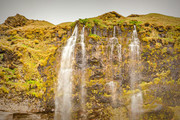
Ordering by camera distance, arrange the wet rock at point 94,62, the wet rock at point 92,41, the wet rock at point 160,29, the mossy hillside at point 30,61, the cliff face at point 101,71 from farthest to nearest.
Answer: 1. the wet rock at point 160,29
2. the wet rock at point 92,41
3. the wet rock at point 94,62
4. the mossy hillside at point 30,61
5. the cliff face at point 101,71

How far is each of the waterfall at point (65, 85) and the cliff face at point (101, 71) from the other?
458 mm

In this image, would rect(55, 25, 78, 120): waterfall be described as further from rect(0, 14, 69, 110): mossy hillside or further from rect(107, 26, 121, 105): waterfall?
rect(107, 26, 121, 105): waterfall

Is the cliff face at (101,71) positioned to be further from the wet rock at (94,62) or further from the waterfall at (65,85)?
the waterfall at (65,85)

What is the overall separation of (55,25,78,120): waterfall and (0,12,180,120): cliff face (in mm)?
458

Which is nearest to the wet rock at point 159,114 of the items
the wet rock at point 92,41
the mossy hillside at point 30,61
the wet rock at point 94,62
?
the wet rock at point 94,62

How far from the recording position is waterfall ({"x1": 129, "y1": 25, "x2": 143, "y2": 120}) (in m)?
8.75

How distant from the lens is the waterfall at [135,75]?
28.7ft

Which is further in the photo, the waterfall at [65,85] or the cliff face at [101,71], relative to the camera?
the waterfall at [65,85]

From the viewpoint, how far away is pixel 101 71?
32.6 feet

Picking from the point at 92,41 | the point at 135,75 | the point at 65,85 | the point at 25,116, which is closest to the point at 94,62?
the point at 92,41

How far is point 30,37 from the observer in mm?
12180

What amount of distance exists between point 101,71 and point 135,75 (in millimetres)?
3165

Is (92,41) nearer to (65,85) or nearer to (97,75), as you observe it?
(97,75)

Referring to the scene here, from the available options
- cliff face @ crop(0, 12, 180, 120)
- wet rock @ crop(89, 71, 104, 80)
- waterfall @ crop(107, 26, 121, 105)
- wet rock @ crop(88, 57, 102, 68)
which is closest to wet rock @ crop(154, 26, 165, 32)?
cliff face @ crop(0, 12, 180, 120)
